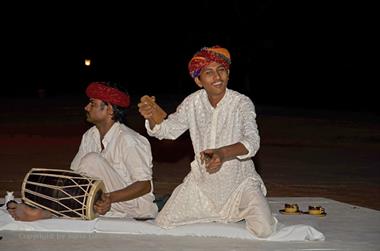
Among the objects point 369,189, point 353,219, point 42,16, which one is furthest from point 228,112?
point 42,16

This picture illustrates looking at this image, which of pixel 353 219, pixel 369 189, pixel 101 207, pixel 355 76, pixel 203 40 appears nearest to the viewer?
pixel 101 207

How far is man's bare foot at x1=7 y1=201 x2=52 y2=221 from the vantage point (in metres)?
5.98

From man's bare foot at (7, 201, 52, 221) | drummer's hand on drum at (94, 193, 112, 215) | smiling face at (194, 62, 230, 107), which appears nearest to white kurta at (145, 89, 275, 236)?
smiling face at (194, 62, 230, 107)

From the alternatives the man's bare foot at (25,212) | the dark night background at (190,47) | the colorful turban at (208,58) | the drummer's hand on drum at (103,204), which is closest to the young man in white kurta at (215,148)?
the colorful turban at (208,58)

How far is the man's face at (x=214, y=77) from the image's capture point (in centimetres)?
584

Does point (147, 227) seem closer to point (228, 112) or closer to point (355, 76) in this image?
point (228, 112)

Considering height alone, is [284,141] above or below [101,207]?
above

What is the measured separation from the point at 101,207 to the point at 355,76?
32.4m

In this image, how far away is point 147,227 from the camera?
598cm

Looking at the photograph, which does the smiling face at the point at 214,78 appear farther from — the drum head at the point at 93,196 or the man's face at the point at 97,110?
the drum head at the point at 93,196

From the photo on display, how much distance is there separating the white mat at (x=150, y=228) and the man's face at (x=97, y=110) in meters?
0.68

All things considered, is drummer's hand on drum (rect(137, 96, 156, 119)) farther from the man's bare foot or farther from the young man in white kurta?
the man's bare foot

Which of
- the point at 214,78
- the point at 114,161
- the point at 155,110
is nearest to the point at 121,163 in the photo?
the point at 114,161

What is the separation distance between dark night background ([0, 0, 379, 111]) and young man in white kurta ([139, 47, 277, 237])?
74.2ft
